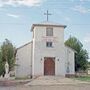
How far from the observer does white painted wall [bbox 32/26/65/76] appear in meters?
44.3

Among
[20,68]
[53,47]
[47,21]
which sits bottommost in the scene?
[20,68]

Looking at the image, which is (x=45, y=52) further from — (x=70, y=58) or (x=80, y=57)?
(x=80, y=57)

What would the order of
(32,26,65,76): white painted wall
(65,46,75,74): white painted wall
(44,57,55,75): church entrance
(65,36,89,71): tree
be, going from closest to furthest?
(32,26,65,76): white painted wall < (44,57,55,75): church entrance < (65,46,75,74): white painted wall < (65,36,89,71): tree

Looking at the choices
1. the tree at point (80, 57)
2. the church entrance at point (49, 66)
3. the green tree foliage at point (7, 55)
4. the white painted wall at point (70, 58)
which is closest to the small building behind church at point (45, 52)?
the church entrance at point (49, 66)

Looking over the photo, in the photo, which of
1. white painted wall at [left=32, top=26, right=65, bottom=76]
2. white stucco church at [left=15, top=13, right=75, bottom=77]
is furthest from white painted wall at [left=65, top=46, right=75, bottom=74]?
white painted wall at [left=32, top=26, right=65, bottom=76]

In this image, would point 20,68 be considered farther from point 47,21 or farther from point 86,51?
point 86,51

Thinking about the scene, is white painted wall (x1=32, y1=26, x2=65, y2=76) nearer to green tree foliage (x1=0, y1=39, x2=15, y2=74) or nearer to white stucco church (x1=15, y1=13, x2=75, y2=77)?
white stucco church (x1=15, y1=13, x2=75, y2=77)

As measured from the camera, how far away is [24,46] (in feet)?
151

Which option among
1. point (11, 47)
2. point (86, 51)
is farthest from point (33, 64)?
point (86, 51)

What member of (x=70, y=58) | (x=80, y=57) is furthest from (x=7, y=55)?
(x=80, y=57)

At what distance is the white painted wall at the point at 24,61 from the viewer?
46.0 m

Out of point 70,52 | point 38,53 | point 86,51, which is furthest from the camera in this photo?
point 86,51

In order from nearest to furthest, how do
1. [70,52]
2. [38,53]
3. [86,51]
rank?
[38,53]
[70,52]
[86,51]

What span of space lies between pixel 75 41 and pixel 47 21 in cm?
2233
